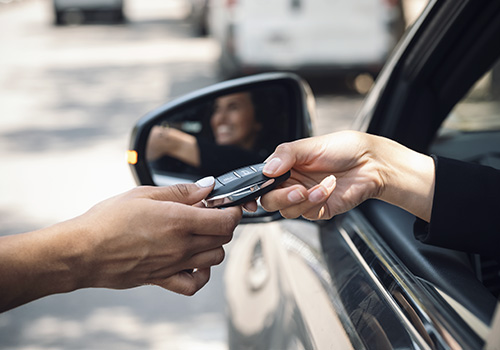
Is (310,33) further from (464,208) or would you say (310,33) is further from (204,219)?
(204,219)

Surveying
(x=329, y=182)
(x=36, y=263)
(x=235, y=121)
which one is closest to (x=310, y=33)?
(x=235, y=121)

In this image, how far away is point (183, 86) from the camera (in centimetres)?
941

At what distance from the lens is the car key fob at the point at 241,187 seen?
116 centimetres

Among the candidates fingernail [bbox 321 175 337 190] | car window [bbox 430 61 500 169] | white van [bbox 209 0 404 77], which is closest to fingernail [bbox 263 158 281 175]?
fingernail [bbox 321 175 337 190]

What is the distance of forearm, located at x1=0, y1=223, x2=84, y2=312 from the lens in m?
1.09

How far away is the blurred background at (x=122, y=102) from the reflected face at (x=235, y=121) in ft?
5.50

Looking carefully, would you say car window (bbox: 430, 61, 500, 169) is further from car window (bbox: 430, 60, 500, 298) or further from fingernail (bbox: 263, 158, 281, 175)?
fingernail (bbox: 263, 158, 281, 175)

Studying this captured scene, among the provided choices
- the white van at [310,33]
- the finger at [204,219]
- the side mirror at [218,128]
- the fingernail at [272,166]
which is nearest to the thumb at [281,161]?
the fingernail at [272,166]

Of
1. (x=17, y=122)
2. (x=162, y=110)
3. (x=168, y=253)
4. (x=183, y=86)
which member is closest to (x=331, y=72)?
(x=183, y=86)

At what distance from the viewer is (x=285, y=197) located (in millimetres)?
1182

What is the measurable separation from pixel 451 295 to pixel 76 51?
1293 cm

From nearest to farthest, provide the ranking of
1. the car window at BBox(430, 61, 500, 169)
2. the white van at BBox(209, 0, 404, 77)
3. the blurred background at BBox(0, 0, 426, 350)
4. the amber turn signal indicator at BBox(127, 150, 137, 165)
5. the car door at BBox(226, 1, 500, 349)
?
the car door at BBox(226, 1, 500, 349) → the amber turn signal indicator at BBox(127, 150, 137, 165) → the car window at BBox(430, 61, 500, 169) → the blurred background at BBox(0, 0, 426, 350) → the white van at BBox(209, 0, 404, 77)

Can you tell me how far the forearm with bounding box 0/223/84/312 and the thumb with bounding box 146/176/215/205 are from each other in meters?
0.18

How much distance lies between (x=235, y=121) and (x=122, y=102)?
7109 mm
